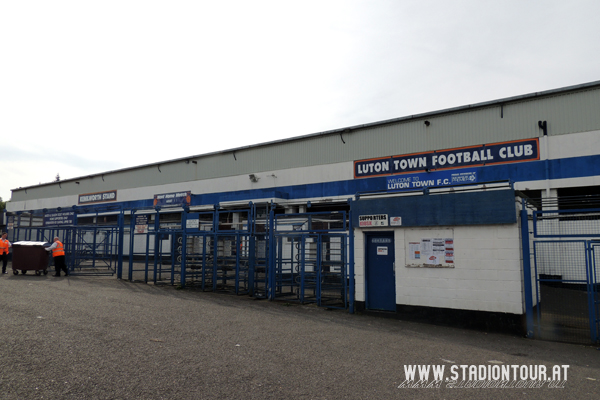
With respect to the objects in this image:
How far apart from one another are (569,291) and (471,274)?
14.3 ft

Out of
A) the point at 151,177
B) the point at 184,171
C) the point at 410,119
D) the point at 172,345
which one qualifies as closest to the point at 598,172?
the point at 410,119

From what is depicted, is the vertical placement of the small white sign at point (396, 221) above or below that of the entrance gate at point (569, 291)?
above

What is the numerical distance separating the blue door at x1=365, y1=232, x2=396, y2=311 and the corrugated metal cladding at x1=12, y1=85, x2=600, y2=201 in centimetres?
1052

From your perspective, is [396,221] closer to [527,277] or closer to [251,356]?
[527,277]

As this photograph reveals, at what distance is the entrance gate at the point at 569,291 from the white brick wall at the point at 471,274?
0.48 metres

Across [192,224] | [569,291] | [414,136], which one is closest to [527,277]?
[569,291]

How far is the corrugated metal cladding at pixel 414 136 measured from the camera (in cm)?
1706

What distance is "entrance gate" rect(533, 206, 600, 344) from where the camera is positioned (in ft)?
26.5

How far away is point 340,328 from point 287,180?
1659 centimetres

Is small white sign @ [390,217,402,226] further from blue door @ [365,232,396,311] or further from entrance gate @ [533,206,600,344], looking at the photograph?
entrance gate @ [533,206,600,344]

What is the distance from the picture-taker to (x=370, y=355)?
6785 mm

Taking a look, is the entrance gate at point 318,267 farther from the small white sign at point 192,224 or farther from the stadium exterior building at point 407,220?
the small white sign at point 192,224

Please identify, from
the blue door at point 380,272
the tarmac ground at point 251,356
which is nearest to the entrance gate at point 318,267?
the blue door at point 380,272

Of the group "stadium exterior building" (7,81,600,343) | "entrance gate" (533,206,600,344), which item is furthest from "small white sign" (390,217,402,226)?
"entrance gate" (533,206,600,344)
